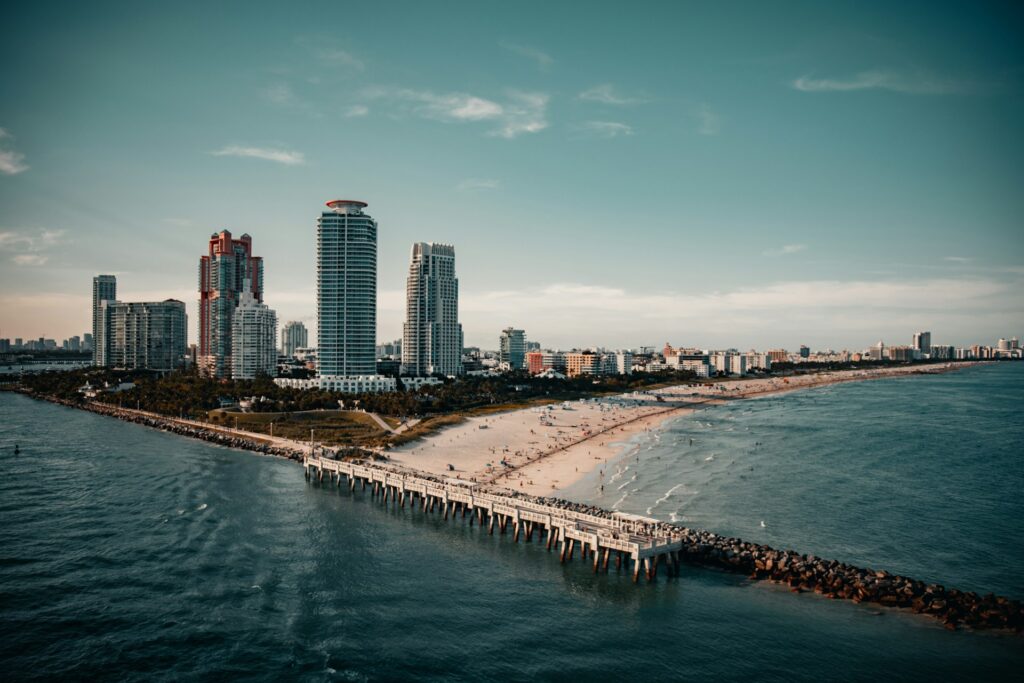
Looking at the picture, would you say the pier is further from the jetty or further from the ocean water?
the ocean water

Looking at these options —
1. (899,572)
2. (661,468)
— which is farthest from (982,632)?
(661,468)

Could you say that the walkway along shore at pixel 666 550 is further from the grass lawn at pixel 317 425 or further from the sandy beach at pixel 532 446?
the grass lawn at pixel 317 425

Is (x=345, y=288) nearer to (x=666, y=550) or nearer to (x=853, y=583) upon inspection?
(x=666, y=550)

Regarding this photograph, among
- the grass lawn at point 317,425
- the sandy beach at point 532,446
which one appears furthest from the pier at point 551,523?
the grass lawn at point 317,425

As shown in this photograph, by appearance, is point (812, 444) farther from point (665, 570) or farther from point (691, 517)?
point (665, 570)

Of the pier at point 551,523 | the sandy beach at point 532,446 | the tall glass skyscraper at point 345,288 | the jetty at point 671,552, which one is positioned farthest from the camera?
the tall glass skyscraper at point 345,288

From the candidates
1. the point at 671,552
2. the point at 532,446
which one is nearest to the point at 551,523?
the point at 671,552

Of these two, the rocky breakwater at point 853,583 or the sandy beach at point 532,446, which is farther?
the sandy beach at point 532,446
